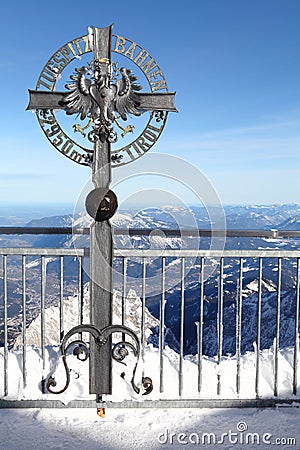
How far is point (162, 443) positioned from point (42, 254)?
4.19ft

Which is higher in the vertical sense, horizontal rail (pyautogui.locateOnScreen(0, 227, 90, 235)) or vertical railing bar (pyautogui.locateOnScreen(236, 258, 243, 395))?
Result: horizontal rail (pyautogui.locateOnScreen(0, 227, 90, 235))

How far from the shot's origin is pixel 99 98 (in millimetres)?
Answer: 2717

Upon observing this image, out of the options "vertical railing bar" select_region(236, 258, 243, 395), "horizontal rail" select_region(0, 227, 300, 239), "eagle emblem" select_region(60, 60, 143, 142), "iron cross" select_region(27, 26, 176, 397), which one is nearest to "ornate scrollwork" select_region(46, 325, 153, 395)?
"iron cross" select_region(27, 26, 176, 397)

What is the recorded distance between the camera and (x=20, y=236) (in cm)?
289

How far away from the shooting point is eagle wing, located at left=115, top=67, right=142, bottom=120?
2732mm

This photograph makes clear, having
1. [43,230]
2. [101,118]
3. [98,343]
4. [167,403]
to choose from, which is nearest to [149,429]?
[167,403]

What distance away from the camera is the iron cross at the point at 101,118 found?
2.71m

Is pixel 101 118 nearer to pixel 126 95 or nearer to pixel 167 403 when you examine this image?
pixel 126 95

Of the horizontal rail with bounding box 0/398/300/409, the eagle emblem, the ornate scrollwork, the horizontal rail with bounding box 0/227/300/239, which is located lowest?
the horizontal rail with bounding box 0/398/300/409

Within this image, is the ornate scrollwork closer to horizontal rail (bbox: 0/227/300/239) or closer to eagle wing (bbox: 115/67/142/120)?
horizontal rail (bbox: 0/227/300/239)

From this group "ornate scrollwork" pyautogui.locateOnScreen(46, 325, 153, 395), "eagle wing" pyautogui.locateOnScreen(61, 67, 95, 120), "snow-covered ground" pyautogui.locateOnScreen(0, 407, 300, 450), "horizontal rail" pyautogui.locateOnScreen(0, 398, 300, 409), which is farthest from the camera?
"horizontal rail" pyautogui.locateOnScreen(0, 398, 300, 409)

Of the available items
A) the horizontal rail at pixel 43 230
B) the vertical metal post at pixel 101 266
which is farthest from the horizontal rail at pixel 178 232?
the vertical metal post at pixel 101 266

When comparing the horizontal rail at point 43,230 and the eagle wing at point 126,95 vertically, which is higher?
the eagle wing at point 126,95

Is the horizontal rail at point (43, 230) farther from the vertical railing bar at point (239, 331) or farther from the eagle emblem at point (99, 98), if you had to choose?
the vertical railing bar at point (239, 331)
